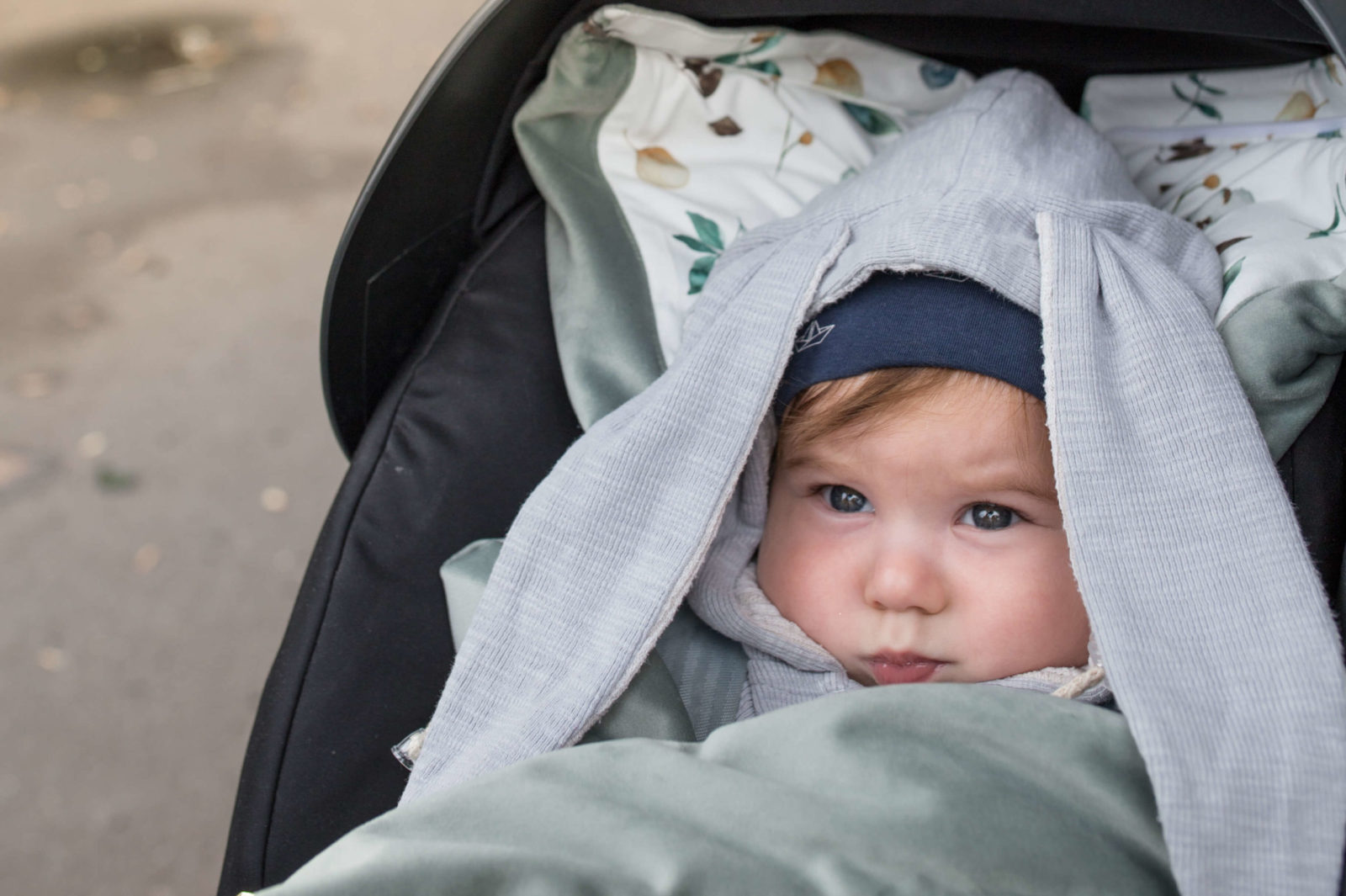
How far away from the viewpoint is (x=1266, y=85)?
1.29 m

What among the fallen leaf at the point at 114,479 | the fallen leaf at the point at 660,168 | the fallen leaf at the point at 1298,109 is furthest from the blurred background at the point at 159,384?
the fallen leaf at the point at 1298,109

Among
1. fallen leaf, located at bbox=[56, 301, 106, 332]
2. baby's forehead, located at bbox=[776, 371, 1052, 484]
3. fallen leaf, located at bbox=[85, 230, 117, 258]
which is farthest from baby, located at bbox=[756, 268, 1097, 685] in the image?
fallen leaf, located at bbox=[85, 230, 117, 258]

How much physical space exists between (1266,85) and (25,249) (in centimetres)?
250

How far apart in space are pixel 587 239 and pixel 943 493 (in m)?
0.46

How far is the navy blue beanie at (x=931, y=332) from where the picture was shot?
1000 mm

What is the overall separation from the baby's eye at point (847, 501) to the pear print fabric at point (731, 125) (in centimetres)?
27

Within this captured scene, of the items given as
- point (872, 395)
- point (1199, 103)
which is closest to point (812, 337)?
point (872, 395)

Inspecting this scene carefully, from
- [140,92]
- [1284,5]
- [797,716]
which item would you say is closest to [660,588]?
[797,716]

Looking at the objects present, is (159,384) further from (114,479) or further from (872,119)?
(872,119)

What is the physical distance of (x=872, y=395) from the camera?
Answer: 40.4 inches

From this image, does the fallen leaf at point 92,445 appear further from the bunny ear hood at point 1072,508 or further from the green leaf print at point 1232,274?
the green leaf print at point 1232,274

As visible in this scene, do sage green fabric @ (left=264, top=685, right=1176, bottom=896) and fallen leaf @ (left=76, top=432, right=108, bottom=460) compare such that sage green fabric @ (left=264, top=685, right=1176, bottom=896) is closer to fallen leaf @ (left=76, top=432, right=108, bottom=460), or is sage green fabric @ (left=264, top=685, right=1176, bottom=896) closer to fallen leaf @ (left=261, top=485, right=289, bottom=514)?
fallen leaf @ (left=261, top=485, right=289, bottom=514)

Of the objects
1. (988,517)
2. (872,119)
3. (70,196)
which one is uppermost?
(872,119)

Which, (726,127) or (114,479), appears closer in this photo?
(726,127)
